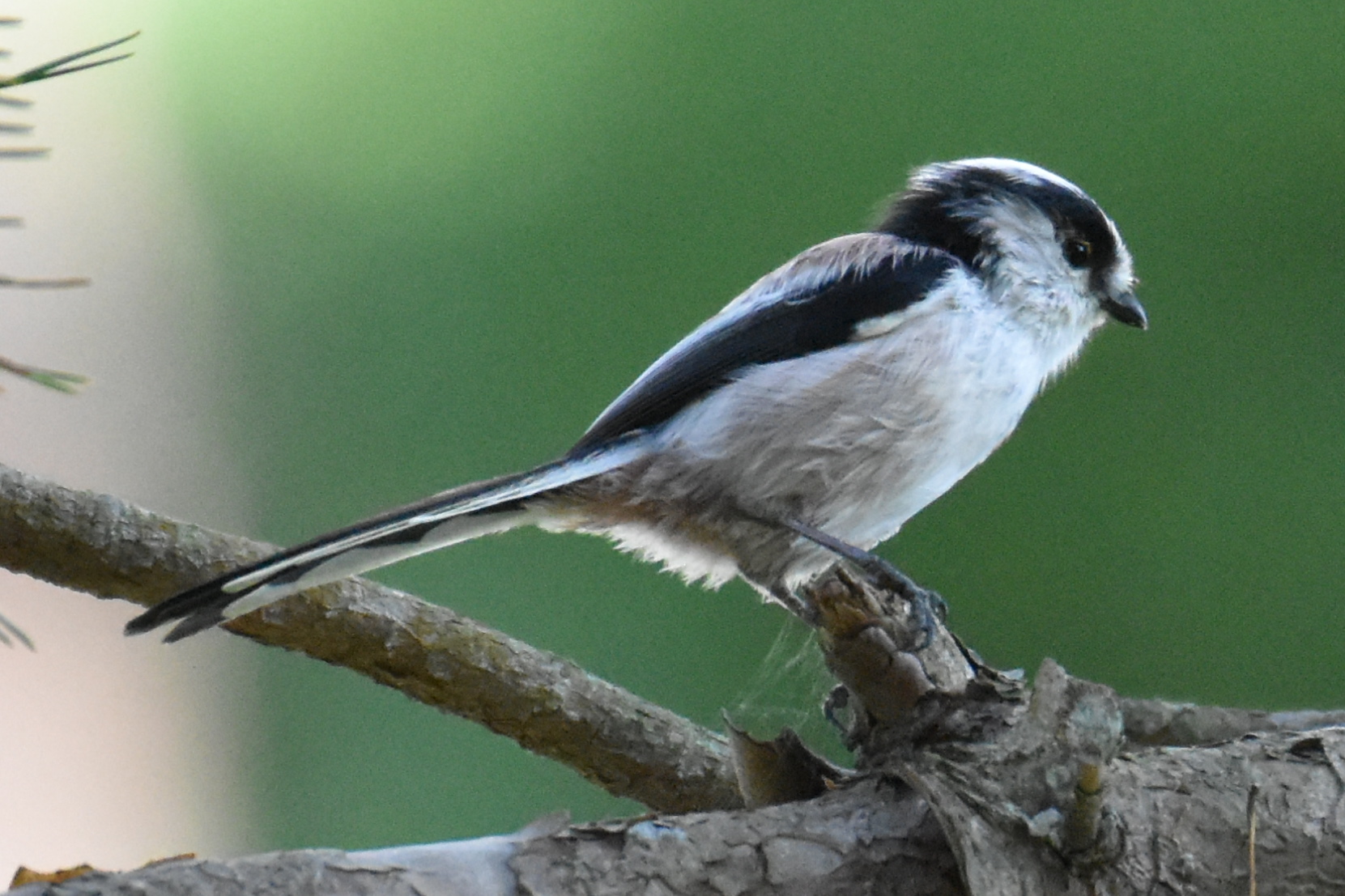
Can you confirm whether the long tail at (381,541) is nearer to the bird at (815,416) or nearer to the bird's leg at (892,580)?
the bird at (815,416)

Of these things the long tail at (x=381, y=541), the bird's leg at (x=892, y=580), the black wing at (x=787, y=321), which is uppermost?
the black wing at (x=787, y=321)

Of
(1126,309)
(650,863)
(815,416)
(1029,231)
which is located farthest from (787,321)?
(650,863)

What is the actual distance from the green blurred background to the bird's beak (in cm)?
47

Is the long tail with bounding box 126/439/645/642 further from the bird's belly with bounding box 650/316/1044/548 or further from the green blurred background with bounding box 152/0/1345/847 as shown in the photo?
the green blurred background with bounding box 152/0/1345/847

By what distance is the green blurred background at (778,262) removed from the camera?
7.25ft

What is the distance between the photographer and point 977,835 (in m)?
1.07

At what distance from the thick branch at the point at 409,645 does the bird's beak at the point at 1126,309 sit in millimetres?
780

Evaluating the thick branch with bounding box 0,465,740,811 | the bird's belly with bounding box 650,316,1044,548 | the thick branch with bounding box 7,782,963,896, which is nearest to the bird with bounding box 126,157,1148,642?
the bird's belly with bounding box 650,316,1044,548

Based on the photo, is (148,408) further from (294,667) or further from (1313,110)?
(1313,110)

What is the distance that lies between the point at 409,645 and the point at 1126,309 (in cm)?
103

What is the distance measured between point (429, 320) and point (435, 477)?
0.92 ft

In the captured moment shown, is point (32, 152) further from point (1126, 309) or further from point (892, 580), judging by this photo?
point (1126, 309)

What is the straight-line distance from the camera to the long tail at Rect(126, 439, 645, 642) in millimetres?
1240

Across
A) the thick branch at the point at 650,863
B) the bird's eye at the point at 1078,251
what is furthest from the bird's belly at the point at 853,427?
the thick branch at the point at 650,863
